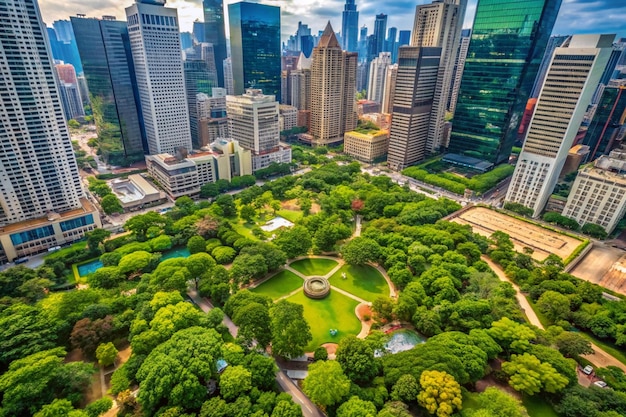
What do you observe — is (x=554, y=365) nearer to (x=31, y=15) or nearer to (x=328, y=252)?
(x=328, y=252)

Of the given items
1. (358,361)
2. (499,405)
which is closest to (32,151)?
(358,361)

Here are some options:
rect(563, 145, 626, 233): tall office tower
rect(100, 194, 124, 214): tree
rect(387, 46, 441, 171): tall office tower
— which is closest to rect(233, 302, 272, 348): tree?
rect(100, 194, 124, 214): tree

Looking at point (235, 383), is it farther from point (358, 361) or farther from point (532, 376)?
point (532, 376)

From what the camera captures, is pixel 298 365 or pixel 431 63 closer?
pixel 298 365

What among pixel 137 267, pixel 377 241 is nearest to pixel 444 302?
pixel 377 241

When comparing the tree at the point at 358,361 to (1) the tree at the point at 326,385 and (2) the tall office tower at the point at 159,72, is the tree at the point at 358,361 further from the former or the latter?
(2) the tall office tower at the point at 159,72

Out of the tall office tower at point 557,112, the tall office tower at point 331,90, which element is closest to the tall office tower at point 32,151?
the tall office tower at point 331,90

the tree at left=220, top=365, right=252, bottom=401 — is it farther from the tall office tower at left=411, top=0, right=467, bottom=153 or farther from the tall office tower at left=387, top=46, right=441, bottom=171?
the tall office tower at left=411, top=0, right=467, bottom=153

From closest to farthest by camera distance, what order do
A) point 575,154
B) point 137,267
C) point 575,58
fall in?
point 137,267, point 575,58, point 575,154
